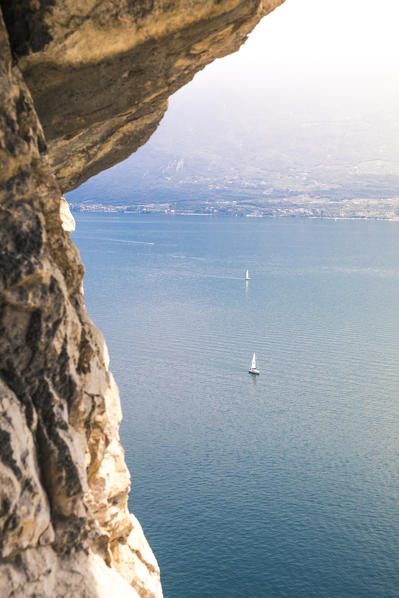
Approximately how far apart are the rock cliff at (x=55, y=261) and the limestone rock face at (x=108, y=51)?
0.02 meters

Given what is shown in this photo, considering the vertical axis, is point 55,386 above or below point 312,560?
above

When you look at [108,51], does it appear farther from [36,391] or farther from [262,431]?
[262,431]

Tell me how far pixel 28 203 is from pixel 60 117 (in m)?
3.11

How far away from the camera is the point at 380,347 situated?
6619 centimetres

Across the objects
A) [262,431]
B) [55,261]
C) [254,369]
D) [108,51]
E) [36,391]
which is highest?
[108,51]

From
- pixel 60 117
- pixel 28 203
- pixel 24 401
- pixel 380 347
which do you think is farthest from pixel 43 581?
pixel 380 347

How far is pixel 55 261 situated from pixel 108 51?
344 centimetres

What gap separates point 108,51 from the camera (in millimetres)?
10266

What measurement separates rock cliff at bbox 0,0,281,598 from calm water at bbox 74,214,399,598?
70.5ft

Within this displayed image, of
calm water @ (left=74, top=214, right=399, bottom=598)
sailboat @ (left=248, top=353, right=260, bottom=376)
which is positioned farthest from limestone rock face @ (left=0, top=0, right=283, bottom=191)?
sailboat @ (left=248, top=353, right=260, bottom=376)

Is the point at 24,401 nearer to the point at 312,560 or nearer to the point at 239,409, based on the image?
the point at 312,560

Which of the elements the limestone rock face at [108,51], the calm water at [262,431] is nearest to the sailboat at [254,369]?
the calm water at [262,431]

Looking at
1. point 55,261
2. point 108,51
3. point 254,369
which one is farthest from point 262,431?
point 108,51

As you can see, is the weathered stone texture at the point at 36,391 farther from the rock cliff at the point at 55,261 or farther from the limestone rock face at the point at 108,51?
the limestone rock face at the point at 108,51
